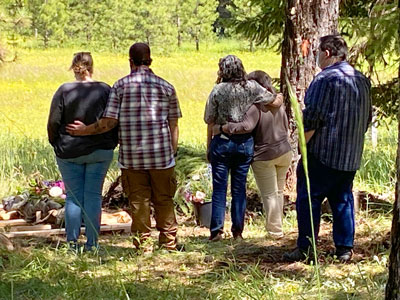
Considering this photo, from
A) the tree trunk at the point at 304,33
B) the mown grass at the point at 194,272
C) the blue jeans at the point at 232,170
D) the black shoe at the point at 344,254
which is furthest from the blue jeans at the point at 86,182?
the tree trunk at the point at 304,33

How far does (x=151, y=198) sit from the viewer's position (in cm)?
580

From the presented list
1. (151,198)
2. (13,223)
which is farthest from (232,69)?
(13,223)

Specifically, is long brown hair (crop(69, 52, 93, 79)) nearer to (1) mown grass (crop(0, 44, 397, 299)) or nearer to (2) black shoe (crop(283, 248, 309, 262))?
(1) mown grass (crop(0, 44, 397, 299))

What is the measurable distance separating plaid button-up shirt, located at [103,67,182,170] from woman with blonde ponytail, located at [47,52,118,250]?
6.1 inches

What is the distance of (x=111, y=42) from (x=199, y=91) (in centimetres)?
1669

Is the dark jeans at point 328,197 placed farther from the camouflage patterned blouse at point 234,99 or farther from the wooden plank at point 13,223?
the wooden plank at point 13,223

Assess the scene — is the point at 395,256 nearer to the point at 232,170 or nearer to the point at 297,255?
the point at 297,255

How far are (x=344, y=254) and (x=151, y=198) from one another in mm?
1522

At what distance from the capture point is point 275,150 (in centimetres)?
621

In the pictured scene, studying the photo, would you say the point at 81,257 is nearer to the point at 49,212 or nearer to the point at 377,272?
the point at 49,212

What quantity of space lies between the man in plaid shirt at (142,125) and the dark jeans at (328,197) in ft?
3.39

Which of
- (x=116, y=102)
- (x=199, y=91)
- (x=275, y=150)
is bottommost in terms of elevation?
(x=199, y=91)

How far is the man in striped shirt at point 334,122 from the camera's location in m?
4.97

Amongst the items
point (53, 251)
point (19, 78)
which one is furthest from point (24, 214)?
point (19, 78)
